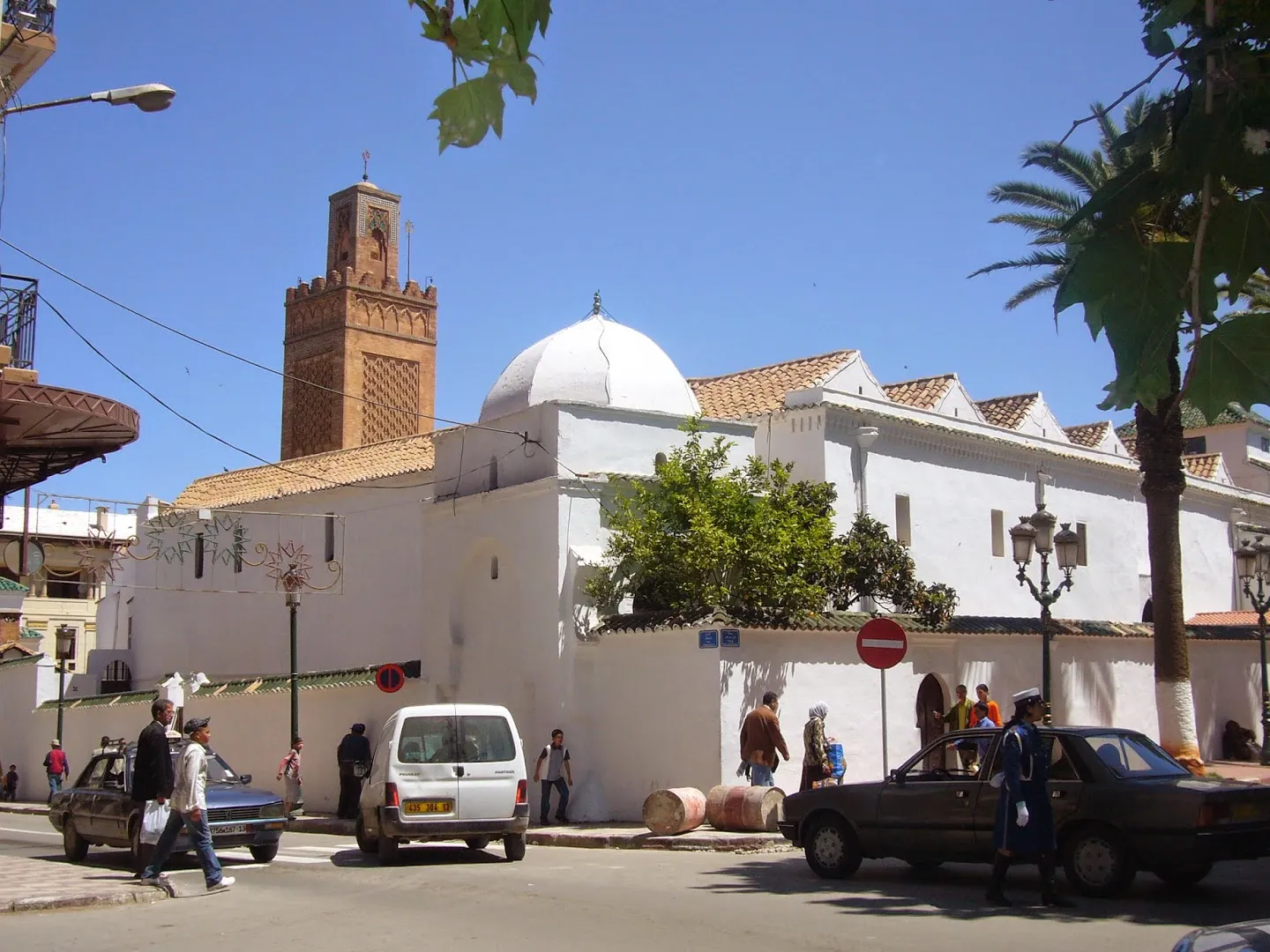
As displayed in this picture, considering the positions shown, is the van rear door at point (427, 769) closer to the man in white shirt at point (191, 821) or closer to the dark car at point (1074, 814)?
the man in white shirt at point (191, 821)

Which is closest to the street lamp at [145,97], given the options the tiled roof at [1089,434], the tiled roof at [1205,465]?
the tiled roof at [1089,434]

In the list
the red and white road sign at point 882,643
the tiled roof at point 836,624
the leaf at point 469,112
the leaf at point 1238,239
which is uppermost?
Answer: the leaf at point 469,112

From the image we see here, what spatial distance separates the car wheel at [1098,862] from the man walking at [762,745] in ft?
21.0

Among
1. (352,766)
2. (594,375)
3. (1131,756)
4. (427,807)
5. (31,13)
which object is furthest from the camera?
(594,375)

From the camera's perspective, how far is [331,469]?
35188 millimetres

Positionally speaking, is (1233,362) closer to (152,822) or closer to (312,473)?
(152,822)

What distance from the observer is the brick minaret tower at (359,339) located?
5778cm

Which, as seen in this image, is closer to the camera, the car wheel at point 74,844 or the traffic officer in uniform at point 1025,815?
the traffic officer in uniform at point 1025,815

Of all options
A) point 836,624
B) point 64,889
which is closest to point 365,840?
point 64,889

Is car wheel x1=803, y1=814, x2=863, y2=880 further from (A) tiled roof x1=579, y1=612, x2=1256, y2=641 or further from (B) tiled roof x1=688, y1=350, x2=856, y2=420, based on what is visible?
(B) tiled roof x1=688, y1=350, x2=856, y2=420

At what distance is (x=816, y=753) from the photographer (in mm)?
17594

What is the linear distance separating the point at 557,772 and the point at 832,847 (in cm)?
879

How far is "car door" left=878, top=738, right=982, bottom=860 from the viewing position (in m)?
12.8

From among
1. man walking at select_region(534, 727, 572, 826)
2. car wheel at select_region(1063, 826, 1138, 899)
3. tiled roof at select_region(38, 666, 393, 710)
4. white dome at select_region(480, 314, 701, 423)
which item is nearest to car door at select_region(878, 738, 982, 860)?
car wheel at select_region(1063, 826, 1138, 899)
